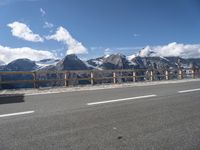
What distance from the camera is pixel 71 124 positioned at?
5883 mm

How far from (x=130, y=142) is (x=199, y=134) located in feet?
4.96

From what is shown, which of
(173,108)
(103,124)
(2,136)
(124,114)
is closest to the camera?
(2,136)

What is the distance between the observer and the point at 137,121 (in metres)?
6.13

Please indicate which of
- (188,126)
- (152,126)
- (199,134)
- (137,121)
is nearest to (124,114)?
(137,121)

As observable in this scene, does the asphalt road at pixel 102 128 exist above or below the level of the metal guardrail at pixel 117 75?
below

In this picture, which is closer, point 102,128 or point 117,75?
point 102,128

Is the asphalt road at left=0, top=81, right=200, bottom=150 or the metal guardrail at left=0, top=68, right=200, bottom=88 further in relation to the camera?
the metal guardrail at left=0, top=68, right=200, bottom=88

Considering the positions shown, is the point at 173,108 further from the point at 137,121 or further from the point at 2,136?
the point at 2,136

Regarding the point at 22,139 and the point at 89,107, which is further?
the point at 89,107

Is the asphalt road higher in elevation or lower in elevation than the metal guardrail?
lower

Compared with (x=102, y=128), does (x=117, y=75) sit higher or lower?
higher

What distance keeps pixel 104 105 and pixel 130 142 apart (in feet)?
12.8

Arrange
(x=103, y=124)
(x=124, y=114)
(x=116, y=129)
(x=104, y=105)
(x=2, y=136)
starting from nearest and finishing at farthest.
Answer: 1. (x=2, y=136)
2. (x=116, y=129)
3. (x=103, y=124)
4. (x=124, y=114)
5. (x=104, y=105)

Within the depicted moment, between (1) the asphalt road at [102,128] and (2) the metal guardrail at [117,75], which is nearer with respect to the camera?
(1) the asphalt road at [102,128]
